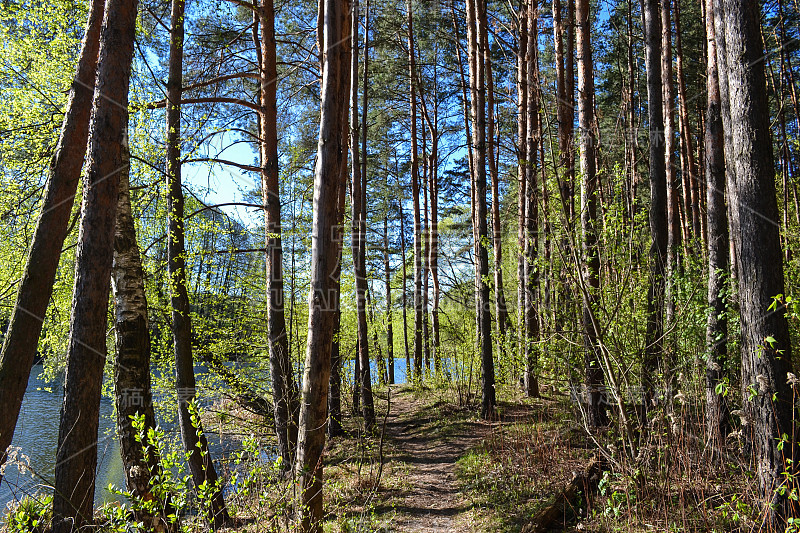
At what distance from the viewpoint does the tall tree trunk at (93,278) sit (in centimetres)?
392

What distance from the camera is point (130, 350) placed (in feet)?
15.0

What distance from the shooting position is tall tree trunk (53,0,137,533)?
392 cm

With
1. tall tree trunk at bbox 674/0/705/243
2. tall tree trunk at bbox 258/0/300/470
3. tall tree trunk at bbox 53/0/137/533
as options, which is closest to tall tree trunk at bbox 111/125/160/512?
tall tree trunk at bbox 53/0/137/533

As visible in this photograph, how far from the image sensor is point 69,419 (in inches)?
156

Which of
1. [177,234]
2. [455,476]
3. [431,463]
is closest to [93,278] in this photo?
[177,234]

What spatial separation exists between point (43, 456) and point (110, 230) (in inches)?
383

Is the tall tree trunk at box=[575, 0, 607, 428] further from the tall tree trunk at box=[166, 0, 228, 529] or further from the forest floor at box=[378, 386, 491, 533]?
the tall tree trunk at box=[166, 0, 228, 529]

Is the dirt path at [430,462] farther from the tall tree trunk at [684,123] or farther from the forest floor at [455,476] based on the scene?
the tall tree trunk at [684,123]

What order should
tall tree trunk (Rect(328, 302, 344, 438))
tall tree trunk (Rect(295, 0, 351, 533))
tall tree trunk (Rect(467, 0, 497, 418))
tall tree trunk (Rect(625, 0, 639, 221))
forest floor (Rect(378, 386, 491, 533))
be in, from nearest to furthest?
tall tree trunk (Rect(295, 0, 351, 533)) < tall tree trunk (Rect(625, 0, 639, 221)) < forest floor (Rect(378, 386, 491, 533)) < tall tree trunk (Rect(467, 0, 497, 418)) < tall tree trunk (Rect(328, 302, 344, 438))

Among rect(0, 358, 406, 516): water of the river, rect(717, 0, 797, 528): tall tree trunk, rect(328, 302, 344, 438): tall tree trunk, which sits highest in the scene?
Result: rect(717, 0, 797, 528): tall tree trunk

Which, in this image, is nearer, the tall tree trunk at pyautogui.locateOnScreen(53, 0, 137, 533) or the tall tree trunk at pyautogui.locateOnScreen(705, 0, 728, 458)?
the tall tree trunk at pyautogui.locateOnScreen(53, 0, 137, 533)

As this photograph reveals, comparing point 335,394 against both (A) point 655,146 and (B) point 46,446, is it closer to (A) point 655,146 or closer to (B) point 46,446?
(A) point 655,146

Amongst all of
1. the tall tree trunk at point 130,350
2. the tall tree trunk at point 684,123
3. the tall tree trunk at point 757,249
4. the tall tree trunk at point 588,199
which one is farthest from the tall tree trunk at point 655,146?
the tall tree trunk at point 684,123

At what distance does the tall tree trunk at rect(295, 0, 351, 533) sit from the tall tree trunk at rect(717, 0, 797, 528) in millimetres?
3345
